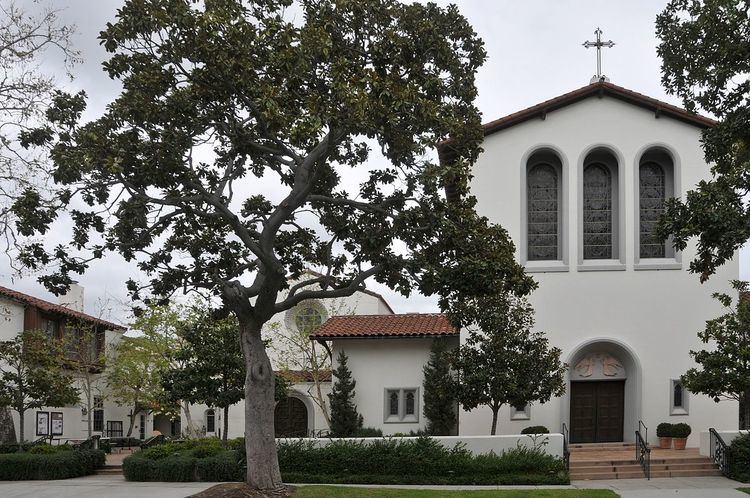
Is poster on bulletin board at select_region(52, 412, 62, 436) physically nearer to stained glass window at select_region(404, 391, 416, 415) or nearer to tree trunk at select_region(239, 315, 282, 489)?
stained glass window at select_region(404, 391, 416, 415)

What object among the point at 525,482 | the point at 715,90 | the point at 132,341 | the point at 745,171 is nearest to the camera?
the point at 745,171

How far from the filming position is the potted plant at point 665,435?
21969mm

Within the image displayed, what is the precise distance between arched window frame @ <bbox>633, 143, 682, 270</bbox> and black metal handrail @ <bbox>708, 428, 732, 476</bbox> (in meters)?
5.64

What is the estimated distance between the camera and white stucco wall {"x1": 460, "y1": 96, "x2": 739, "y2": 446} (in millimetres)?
22703

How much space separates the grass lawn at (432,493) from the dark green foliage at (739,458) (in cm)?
449

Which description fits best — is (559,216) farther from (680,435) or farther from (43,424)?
(43,424)

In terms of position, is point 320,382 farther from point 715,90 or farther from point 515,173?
point 715,90

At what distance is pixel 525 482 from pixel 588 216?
976 cm

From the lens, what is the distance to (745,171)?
12023 mm

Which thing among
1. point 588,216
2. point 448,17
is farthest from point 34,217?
point 588,216

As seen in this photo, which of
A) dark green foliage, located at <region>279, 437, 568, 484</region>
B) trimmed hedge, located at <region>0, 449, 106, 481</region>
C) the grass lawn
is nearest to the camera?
the grass lawn

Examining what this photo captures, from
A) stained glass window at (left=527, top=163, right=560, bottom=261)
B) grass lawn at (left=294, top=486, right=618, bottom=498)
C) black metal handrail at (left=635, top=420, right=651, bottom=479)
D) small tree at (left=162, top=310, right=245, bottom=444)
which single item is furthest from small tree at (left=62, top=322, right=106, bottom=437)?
black metal handrail at (left=635, top=420, right=651, bottom=479)

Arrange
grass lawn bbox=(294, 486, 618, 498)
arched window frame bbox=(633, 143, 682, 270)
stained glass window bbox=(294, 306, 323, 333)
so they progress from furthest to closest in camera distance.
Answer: stained glass window bbox=(294, 306, 323, 333) < arched window frame bbox=(633, 143, 682, 270) < grass lawn bbox=(294, 486, 618, 498)

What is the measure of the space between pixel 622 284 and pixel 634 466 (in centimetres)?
604
